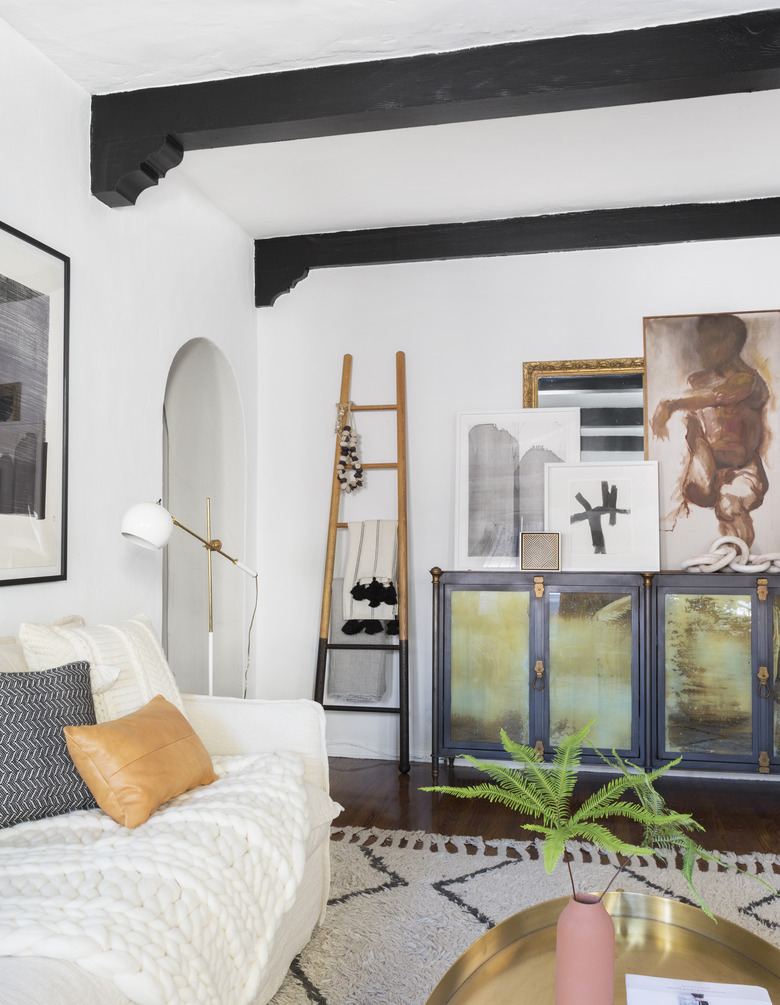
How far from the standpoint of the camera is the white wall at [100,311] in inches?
102

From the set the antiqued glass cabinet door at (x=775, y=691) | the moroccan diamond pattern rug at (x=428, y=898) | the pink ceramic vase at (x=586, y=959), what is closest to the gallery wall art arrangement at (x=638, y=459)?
the antiqued glass cabinet door at (x=775, y=691)

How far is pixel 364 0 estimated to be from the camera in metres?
2.41

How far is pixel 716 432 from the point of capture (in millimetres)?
4062

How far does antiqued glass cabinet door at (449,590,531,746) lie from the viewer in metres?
3.83

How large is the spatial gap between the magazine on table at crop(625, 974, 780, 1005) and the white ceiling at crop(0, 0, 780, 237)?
2474 millimetres

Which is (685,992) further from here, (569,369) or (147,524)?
(569,369)

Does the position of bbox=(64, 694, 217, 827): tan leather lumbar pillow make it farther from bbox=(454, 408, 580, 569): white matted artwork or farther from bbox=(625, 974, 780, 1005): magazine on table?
bbox=(454, 408, 580, 569): white matted artwork

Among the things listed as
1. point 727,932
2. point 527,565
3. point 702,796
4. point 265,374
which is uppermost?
point 265,374

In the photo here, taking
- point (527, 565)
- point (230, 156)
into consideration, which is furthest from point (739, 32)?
point (527, 565)

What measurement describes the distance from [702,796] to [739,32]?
118 inches

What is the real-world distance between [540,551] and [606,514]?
1.23 feet

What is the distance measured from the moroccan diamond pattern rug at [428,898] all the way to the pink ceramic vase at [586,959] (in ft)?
2.91

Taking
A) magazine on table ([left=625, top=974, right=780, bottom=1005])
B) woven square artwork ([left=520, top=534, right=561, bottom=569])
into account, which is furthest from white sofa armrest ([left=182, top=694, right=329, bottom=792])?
woven square artwork ([left=520, top=534, right=561, bottom=569])

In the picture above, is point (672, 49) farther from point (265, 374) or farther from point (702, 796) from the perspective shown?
point (702, 796)
